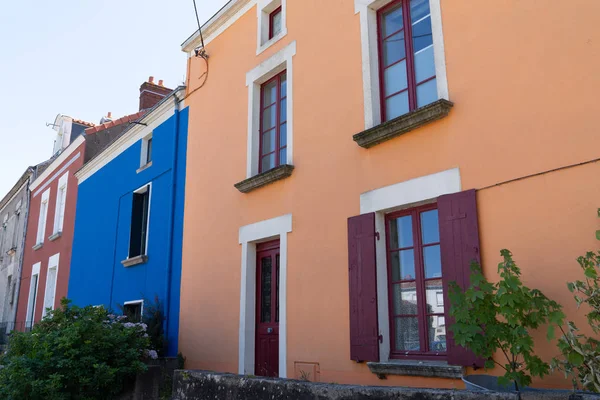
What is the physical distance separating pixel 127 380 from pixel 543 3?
7.17 m

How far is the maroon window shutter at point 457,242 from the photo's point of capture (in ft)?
17.6

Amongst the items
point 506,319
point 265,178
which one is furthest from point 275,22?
point 506,319

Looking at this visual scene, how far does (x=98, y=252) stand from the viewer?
14.1 metres

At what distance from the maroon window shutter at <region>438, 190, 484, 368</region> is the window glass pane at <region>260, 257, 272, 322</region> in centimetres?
335

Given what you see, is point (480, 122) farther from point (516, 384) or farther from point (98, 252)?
point (98, 252)

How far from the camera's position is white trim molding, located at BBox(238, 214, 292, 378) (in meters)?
7.64

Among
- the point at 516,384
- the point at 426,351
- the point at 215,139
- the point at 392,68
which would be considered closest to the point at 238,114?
the point at 215,139

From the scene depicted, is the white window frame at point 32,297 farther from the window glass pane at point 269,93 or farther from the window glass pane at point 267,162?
the window glass pane at point 269,93

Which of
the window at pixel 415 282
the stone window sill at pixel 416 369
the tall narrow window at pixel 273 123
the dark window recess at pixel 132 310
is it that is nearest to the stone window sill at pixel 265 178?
the tall narrow window at pixel 273 123

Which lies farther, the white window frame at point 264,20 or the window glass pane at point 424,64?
the white window frame at point 264,20

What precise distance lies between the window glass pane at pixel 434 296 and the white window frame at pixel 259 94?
2.92 m

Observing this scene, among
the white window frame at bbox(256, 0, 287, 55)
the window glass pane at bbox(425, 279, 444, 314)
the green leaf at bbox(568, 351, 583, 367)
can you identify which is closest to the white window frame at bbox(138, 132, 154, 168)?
the white window frame at bbox(256, 0, 287, 55)

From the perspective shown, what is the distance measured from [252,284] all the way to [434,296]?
3393 millimetres

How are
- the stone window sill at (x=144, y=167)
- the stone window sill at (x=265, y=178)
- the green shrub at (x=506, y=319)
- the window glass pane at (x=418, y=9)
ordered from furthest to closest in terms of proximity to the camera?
the stone window sill at (x=144, y=167)
the stone window sill at (x=265, y=178)
the window glass pane at (x=418, y=9)
the green shrub at (x=506, y=319)
